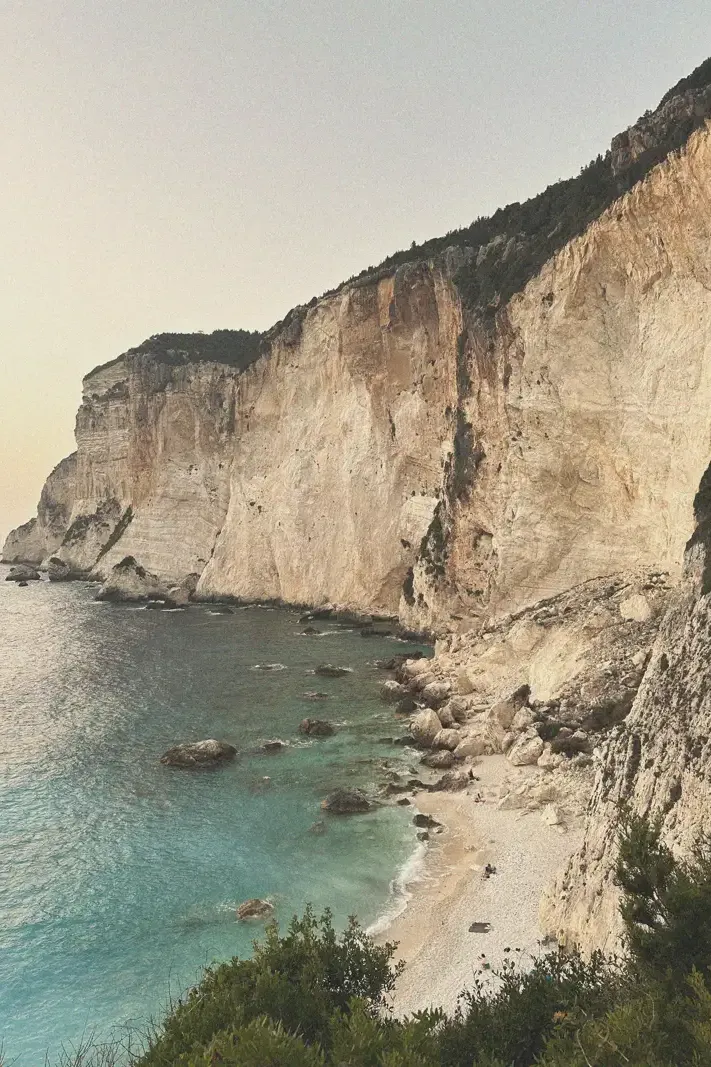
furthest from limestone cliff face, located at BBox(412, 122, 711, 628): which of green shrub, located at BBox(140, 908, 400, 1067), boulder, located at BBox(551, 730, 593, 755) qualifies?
green shrub, located at BBox(140, 908, 400, 1067)

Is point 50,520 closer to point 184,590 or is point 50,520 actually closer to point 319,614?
point 184,590

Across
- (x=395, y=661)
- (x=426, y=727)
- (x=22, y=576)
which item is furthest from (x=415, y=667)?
(x=22, y=576)

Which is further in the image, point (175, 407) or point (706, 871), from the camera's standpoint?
point (175, 407)

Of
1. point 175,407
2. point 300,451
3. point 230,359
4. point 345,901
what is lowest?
point 345,901

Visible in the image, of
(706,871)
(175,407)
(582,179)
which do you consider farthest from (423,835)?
(175,407)

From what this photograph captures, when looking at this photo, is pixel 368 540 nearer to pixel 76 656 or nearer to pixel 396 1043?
pixel 76 656

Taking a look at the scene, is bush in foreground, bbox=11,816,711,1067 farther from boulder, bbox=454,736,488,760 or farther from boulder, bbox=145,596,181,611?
boulder, bbox=145,596,181,611
